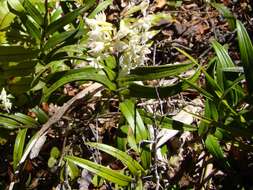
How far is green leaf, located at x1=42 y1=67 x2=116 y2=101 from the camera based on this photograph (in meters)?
2.37

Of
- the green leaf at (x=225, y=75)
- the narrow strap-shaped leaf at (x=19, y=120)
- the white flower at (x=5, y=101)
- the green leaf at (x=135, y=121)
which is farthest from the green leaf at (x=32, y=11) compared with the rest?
the green leaf at (x=225, y=75)

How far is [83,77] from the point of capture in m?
2.37

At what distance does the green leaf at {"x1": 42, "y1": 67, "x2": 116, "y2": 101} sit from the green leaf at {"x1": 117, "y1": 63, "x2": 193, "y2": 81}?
0.22 feet

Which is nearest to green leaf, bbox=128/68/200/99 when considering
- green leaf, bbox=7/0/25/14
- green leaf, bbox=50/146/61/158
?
green leaf, bbox=50/146/61/158

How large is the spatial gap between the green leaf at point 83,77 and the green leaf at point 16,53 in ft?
0.62

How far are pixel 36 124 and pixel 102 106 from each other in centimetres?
41

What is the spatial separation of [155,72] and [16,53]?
70 cm

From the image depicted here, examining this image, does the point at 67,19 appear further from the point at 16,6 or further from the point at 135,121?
the point at 135,121

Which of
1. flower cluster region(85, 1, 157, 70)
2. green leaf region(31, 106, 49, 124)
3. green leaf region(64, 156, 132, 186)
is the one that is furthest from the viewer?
green leaf region(31, 106, 49, 124)

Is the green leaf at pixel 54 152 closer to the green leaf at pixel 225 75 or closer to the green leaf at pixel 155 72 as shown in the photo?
the green leaf at pixel 155 72

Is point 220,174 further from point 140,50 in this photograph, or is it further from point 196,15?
point 196,15

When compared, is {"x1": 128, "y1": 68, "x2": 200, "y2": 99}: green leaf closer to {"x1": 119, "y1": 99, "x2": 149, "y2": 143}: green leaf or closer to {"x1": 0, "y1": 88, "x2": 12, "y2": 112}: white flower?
{"x1": 119, "y1": 99, "x2": 149, "y2": 143}: green leaf

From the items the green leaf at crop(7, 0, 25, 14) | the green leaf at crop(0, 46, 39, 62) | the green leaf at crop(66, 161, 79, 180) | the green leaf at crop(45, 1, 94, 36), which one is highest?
the green leaf at crop(7, 0, 25, 14)

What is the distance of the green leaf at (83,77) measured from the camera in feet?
7.77
